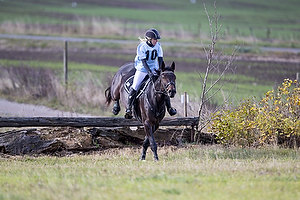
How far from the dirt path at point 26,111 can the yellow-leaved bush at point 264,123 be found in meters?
6.33

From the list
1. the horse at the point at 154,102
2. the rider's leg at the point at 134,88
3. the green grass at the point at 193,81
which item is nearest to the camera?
the horse at the point at 154,102

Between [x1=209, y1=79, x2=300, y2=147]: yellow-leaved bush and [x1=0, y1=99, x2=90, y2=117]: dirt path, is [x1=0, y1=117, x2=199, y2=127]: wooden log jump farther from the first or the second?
[x1=0, y1=99, x2=90, y2=117]: dirt path

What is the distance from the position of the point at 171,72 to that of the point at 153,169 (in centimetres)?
252

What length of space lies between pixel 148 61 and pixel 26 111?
342 inches

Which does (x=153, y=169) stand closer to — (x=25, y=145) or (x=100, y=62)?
(x=25, y=145)

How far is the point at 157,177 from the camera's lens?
358 inches

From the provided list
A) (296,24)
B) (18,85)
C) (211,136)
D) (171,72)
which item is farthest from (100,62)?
(296,24)

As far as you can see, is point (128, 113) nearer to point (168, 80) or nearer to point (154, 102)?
point (154, 102)

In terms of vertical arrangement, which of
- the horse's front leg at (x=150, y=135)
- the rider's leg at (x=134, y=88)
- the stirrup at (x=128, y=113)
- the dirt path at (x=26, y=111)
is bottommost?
the dirt path at (x=26, y=111)

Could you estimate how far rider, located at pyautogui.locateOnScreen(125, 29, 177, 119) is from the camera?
12.0 meters

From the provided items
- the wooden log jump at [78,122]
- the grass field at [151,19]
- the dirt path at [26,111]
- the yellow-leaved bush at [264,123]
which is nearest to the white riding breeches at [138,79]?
the wooden log jump at [78,122]

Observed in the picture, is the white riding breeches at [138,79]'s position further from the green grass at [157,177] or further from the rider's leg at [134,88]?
the green grass at [157,177]

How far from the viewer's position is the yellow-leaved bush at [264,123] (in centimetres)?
1351

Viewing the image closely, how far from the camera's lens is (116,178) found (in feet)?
29.8
